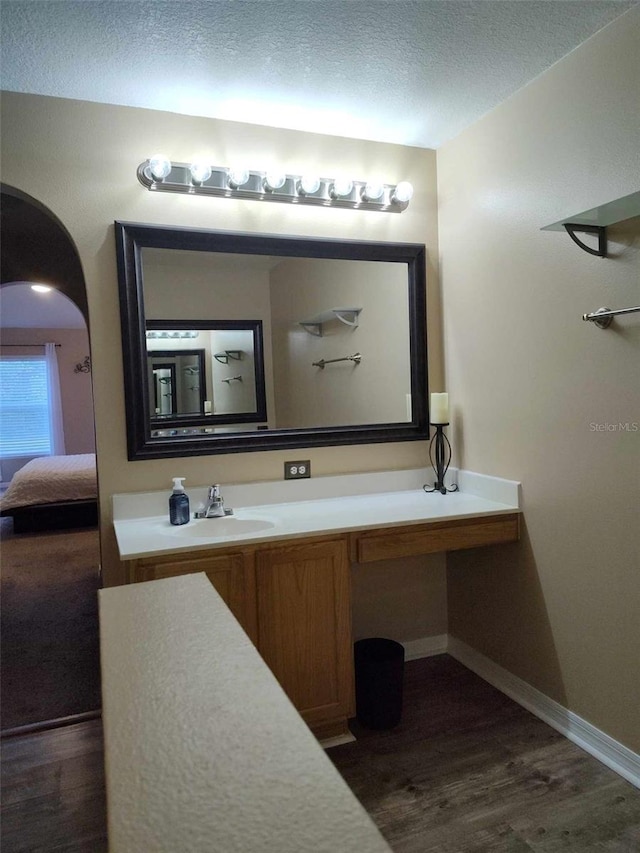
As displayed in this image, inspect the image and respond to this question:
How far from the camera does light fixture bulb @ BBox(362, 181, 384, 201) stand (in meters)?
2.52

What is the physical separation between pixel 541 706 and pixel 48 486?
4.97 m

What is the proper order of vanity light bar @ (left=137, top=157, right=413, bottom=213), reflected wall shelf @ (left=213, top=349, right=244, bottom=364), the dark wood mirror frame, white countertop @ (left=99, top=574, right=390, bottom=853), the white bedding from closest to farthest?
white countertop @ (left=99, top=574, right=390, bottom=853)
vanity light bar @ (left=137, top=157, right=413, bottom=213)
the dark wood mirror frame
reflected wall shelf @ (left=213, top=349, right=244, bottom=364)
the white bedding

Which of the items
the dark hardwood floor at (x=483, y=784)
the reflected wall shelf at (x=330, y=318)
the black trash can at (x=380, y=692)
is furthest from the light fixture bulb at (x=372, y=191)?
the dark hardwood floor at (x=483, y=784)

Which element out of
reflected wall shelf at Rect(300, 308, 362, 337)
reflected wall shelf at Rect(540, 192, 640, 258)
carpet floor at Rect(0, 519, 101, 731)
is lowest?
carpet floor at Rect(0, 519, 101, 731)

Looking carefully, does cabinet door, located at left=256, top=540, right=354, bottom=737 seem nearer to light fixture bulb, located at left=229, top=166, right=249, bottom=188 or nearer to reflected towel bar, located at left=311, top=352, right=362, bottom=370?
reflected towel bar, located at left=311, top=352, right=362, bottom=370

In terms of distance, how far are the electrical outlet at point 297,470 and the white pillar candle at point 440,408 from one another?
62cm

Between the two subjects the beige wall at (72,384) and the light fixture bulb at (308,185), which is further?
the beige wall at (72,384)

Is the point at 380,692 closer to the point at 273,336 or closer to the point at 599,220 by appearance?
the point at 273,336

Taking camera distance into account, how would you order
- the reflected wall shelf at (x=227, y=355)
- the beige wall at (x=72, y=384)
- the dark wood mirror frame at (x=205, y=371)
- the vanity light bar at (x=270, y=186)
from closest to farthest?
1. the vanity light bar at (x=270, y=186)
2. the dark wood mirror frame at (x=205, y=371)
3. the reflected wall shelf at (x=227, y=355)
4. the beige wall at (x=72, y=384)

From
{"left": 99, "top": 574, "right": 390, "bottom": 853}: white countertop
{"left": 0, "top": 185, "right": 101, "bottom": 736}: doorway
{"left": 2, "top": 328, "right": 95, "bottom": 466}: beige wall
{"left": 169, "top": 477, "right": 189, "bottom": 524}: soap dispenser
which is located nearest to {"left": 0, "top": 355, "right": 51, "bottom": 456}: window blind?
{"left": 0, "top": 185, "right": 101, "bottom": 736}: doorway

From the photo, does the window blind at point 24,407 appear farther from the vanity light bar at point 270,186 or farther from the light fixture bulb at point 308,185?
the light fixture bulb at point 308,185

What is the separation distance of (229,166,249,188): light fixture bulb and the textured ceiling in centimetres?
24

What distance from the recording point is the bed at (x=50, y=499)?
5594 millimetres

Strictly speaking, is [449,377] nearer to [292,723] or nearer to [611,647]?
[611,647]
